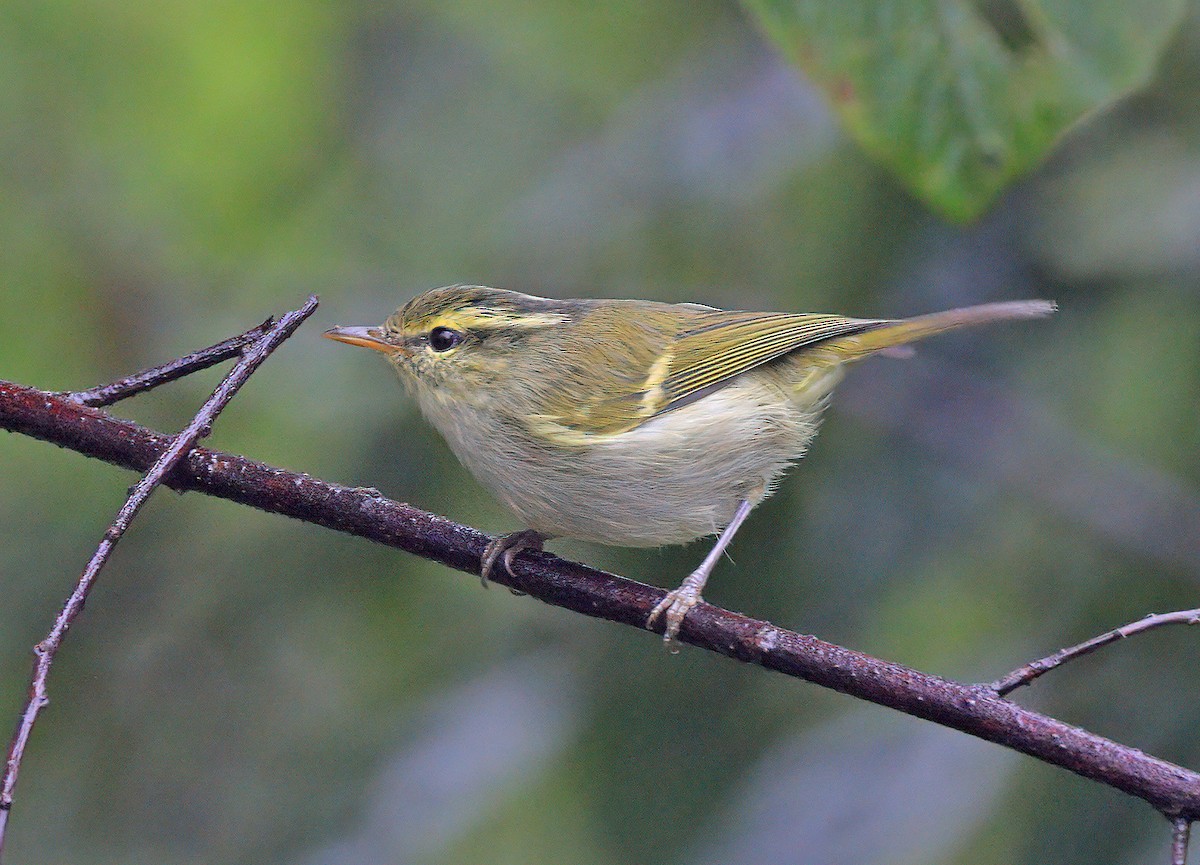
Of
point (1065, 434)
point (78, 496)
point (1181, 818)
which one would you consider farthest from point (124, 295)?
point (1181, 818)

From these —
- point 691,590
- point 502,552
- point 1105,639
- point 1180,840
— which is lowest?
point 1180,840

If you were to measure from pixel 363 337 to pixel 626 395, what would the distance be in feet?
2.12

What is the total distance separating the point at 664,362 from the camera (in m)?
3.10

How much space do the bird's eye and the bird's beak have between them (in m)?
0.10

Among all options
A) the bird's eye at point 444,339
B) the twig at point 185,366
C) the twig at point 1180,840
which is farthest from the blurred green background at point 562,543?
the twig at point 185,366

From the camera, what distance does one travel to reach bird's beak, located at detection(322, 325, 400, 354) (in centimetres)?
283

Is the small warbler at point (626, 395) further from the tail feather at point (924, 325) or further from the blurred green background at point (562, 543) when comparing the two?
the blurred green background at point (562, 543)

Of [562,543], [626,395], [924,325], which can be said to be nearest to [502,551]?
[626,395]

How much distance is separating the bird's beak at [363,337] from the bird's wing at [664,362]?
A: 0.44m

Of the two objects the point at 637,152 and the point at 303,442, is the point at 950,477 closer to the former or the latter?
the point at 637,152

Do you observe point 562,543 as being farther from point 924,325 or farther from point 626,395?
point 924,325

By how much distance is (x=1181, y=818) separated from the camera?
1.79 m

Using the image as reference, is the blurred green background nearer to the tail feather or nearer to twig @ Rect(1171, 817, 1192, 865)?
the tail feather

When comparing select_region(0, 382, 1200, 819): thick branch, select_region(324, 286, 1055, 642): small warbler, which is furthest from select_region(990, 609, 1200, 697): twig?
select_region(324, 286, 1055, 642): small warbler
